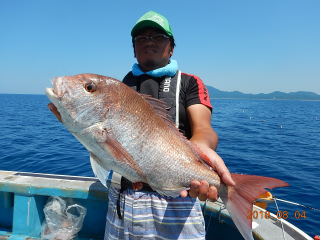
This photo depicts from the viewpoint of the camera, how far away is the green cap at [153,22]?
8.21ft

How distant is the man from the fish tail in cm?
10

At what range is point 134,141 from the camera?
5.70 feet

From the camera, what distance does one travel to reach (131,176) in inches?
71.2

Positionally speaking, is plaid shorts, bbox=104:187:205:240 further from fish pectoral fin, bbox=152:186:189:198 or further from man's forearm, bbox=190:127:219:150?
man's forearm, bbox=190:127:219:150

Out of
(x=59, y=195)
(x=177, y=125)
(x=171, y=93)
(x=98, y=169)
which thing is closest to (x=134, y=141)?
(x=98, y=169)

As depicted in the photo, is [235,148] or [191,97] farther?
[235,148]

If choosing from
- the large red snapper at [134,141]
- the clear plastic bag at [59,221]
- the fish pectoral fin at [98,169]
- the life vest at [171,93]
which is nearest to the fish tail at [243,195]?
the large red snapper at [134,141]

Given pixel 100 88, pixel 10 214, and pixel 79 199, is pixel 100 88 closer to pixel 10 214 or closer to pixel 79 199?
pixel 79 199

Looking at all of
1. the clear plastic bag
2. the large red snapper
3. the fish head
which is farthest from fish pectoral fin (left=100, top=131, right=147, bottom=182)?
the clear plastic bag

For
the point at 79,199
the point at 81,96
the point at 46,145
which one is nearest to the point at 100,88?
the point at 81,96

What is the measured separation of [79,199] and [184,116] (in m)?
2.64

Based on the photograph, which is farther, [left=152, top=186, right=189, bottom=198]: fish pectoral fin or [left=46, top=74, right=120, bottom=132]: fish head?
[left=152, top=186, right=189, bottom=198]: fish pectoral fin

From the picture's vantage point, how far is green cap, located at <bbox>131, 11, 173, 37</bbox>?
250 centimetres

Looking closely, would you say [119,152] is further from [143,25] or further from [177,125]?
[143,25]
